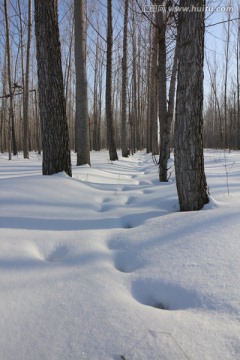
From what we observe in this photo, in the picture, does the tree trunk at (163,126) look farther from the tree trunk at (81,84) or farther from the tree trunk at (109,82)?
the tree trunk at (109,82)

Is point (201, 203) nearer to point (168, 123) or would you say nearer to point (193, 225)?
point (193, 225)

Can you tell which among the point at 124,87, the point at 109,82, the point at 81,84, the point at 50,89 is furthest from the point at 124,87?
the point at 50,89

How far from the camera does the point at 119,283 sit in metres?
1.59

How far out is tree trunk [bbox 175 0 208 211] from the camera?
8.63 feet

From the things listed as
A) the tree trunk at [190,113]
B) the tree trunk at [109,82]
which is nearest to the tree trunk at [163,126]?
the tree trunk at [190,113]

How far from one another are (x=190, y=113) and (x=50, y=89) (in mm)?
2044

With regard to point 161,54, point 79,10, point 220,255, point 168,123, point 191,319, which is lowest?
point 191,319

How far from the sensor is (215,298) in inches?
53.3

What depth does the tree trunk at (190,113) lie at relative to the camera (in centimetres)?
263

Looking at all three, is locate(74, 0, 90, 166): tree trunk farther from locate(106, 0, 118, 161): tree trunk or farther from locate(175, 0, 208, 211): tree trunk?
locate(175, 0, 208, 211): tree trunk

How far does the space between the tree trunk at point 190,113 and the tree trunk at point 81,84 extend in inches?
145

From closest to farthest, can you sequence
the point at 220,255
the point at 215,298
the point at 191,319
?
1. the point at 191,319
2. the point at 215,298
3. the point at 220,255

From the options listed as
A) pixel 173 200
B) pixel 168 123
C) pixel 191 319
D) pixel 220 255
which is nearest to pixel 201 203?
pixel 173 200

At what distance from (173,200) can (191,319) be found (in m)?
2.04
